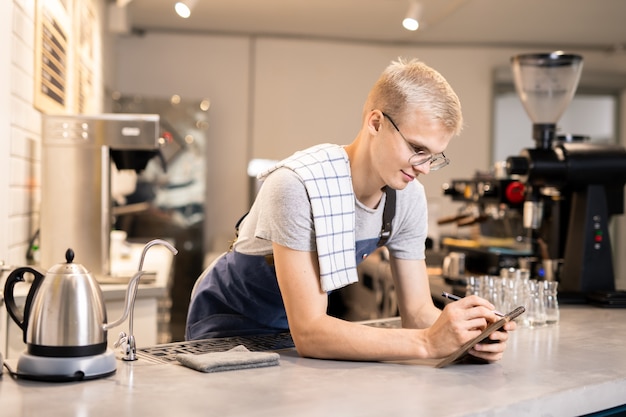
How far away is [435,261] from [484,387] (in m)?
2.55

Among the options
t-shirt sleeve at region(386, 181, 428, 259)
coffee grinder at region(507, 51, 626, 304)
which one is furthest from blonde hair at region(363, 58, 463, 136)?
coffee grinder at region(507, 51, 626, 304)

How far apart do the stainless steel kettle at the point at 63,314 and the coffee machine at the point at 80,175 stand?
64.5 inches

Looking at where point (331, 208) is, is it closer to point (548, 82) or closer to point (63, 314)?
point (63, 314)

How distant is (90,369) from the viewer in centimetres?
151

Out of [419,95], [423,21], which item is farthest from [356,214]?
[423,21]

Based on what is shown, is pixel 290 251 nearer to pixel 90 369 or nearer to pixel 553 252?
pixel 90 369

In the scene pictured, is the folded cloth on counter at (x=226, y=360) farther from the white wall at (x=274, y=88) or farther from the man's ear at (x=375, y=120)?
the white wall at (x=274, y=88)

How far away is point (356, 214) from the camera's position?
77.1 inches

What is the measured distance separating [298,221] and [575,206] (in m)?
1.53

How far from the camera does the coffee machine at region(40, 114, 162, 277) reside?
3127 mm

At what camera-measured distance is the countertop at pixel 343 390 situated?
1.34 metres

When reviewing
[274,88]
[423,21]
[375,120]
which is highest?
[423,21]

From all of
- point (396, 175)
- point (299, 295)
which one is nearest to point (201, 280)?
point (299, 295)

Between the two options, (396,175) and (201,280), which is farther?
(201,280)
